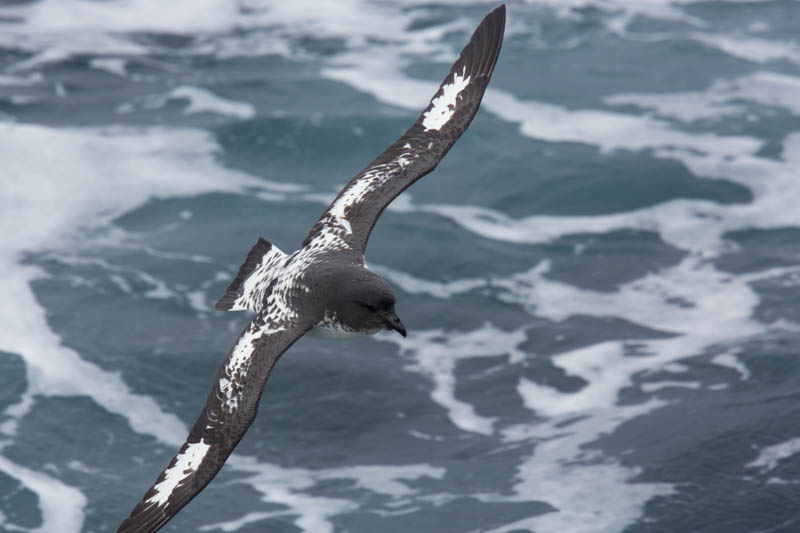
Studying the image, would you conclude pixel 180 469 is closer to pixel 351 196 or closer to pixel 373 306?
pixel 373 306

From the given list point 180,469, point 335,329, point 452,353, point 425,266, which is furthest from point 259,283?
point 425,266

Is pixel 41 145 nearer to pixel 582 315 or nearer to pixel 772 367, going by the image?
pixel 582 315

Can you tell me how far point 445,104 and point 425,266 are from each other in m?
5.80

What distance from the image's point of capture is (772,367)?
48.3 feet

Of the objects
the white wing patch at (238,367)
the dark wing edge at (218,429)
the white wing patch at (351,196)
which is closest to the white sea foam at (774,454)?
the white wing patch at (351,196)

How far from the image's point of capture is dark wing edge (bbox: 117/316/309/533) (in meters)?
9.43

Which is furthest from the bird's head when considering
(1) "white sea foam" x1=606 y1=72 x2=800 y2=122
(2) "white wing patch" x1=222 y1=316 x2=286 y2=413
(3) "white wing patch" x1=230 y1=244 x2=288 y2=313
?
(1) "white sea foam" x1=606 y1=72 x2=800 y2=122

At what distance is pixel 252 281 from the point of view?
11.9 metres

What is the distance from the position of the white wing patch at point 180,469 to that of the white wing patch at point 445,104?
194 inches

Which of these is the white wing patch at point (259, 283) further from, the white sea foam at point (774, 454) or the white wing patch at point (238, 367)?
the white sea foam at point (774, 454)

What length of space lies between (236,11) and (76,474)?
61.2ft

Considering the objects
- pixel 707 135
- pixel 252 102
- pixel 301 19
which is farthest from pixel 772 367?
pixel 301 19

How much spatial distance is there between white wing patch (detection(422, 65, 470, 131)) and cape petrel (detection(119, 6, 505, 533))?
1 centimetres

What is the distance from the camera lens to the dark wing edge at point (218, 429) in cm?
943
